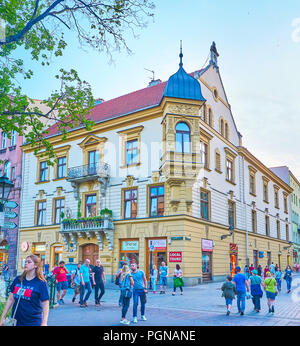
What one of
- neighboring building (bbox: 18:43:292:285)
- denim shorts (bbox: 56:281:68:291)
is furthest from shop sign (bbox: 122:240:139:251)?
denim shorts (bbox: 56:281:68:291)

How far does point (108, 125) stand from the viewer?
102 ft

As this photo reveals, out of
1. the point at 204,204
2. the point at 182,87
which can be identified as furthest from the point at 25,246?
the point at 182,87

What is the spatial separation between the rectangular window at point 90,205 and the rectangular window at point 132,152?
4324mm

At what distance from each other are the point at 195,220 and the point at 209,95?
35.9 ft

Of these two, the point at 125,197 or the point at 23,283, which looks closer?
the point at 23,283

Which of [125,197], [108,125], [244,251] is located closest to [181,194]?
[125,197]

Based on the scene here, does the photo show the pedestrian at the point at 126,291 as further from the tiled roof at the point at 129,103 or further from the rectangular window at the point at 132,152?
the tiled roof at the point at 129,103

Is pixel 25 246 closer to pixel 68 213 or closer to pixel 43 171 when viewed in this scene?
pixel 68 213

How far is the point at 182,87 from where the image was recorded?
2719 cm

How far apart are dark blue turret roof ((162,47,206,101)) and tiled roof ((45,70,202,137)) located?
1583 mm

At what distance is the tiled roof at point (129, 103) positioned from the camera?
3005 cm
